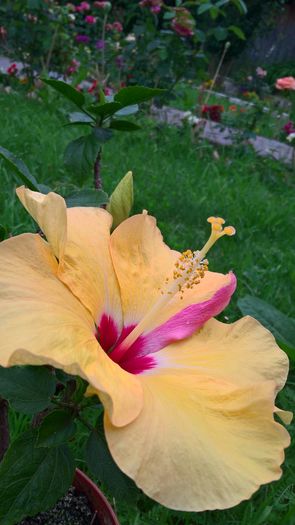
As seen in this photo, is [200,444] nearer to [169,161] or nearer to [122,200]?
[122,200]

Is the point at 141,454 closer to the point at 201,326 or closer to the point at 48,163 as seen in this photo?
the point at 201,326

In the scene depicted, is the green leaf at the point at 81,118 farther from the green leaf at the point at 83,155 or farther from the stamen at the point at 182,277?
the stamen at the point at 182,277

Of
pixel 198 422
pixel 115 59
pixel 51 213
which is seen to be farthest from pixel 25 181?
pixel 115 59

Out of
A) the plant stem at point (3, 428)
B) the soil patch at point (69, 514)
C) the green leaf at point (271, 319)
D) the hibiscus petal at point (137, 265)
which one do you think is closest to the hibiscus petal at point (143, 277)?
the hibiscus petal at point (137, 265)

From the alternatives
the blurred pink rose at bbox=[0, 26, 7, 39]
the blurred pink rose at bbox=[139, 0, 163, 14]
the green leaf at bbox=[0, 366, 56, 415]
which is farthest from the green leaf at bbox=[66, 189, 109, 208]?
the blurred pink rose at bbox=[0, 26, 7, 39]

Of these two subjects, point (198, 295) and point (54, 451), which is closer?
point (54, 451)

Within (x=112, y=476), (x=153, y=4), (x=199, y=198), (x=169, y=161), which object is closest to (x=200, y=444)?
(x=112, y=476)
